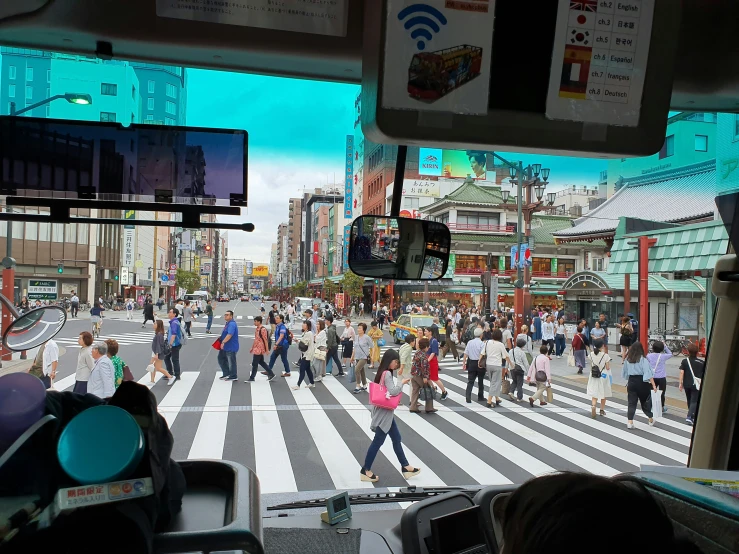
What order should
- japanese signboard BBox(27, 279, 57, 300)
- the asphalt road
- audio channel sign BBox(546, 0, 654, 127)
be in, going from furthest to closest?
1. the asphalt road
2. japanese signboard BBox(27, 279, 57, 300)
3. audio channel sign BBox(546, 0, 654, 127)

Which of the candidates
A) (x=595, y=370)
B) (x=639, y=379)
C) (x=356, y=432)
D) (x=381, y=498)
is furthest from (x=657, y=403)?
(x=381, y=498)

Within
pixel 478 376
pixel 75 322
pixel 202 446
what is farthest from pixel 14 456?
pixel 478 376

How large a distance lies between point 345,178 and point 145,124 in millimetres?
1556

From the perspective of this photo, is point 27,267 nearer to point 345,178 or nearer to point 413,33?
point 345,178

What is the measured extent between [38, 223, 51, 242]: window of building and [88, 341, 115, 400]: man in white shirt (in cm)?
69

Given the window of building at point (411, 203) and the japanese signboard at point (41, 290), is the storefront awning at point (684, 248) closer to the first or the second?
the window of building at point (411, 203)

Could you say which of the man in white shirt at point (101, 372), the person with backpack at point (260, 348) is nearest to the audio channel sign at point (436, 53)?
the man in white shirt at point (101, 372)

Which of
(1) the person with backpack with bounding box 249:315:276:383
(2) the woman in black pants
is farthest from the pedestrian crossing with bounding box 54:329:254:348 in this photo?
(2) the woman in black pants

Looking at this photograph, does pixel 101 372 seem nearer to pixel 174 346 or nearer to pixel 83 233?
pixel 83 233

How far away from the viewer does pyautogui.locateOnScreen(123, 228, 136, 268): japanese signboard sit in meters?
2.35

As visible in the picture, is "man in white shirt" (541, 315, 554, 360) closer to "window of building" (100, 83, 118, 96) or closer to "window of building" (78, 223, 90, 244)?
"window of building" (78, 223, 90, 244)

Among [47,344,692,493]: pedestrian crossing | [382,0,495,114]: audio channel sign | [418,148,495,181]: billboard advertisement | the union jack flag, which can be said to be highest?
the union jack flag

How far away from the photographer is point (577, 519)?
659 millimetres

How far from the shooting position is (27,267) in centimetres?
230
